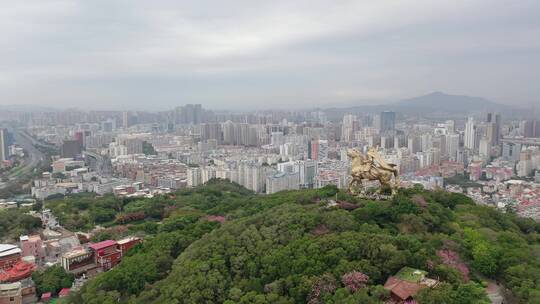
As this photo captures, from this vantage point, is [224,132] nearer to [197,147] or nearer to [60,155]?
[197,147]

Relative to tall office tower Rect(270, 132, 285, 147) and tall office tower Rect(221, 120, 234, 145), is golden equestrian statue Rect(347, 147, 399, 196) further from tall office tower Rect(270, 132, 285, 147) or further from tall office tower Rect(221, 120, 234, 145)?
tall office tower Rect(221, 120, 234, 145)

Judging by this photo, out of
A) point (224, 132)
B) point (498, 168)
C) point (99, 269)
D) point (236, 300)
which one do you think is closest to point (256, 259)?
point (236, 300)

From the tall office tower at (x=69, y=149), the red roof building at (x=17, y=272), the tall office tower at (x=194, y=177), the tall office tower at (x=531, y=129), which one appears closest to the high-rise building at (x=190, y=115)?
the tall office tower at (x=69, y=149)

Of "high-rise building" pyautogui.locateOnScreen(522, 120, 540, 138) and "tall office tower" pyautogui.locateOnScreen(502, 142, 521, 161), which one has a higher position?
"high-rise building" pyautogui.locateOnScreen(522, 120, 540, 138)

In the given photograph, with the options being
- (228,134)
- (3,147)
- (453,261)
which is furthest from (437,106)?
(453,261)

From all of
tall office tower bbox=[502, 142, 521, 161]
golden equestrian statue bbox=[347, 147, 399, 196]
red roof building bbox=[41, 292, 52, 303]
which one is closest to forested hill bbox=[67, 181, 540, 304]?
golden equestrian statue bbox=[347, 147, 399, 196]
